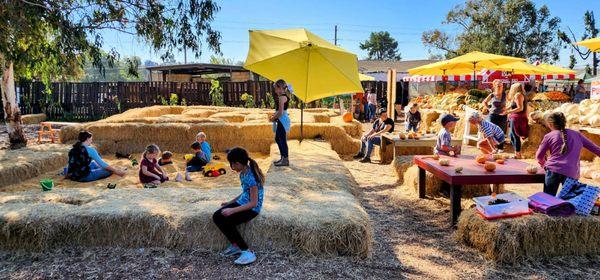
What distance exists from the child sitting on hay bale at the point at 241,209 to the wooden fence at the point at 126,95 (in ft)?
61.1

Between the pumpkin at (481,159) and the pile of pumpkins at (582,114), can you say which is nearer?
the pumpkin at (481,159)

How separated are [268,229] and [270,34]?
15.3ft

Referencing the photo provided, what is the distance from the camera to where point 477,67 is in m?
14.6

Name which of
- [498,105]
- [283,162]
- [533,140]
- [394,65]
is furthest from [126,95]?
[394,65]

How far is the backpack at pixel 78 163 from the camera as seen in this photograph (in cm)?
751

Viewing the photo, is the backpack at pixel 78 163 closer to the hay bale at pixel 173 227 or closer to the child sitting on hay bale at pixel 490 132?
the hay bale at pixel 173 227

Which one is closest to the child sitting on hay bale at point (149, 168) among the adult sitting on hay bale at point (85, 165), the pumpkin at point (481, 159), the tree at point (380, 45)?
the adult sitting on hay bale at point (85, 165)

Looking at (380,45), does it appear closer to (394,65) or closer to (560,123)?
(394,65)

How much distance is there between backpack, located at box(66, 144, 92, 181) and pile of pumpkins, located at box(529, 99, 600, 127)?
30.4 feet

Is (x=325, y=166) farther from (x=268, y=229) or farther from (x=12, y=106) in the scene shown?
(x=12, y=106)

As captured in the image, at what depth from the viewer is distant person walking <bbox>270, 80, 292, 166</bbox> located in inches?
254

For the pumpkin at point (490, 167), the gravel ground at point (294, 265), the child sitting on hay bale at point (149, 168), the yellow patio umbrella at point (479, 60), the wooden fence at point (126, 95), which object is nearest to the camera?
the gravel ground at point (294, 265)

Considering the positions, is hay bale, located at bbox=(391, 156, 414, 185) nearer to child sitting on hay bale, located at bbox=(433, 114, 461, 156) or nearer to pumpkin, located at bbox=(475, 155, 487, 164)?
child sitting on hay bale, located at bbox=(433, 114, 461, 156)

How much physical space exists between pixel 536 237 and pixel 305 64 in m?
4.58
